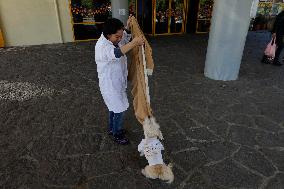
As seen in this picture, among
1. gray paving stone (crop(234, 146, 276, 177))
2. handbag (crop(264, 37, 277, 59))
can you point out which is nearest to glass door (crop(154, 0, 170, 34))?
handbag (crop(264, 37, 277, 59))

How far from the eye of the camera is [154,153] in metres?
3.65

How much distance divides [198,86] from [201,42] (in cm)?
574

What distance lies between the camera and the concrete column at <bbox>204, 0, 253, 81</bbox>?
6.88 meters

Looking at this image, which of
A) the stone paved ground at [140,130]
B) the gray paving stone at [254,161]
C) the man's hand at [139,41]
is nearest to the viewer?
the man's hand at [139,41]

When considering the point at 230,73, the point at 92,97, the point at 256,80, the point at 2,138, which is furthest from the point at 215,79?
the point at 2,138

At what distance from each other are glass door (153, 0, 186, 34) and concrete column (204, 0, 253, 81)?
20.7 ft

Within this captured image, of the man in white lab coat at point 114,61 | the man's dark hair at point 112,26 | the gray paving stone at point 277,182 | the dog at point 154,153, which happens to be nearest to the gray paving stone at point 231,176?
the gray paving stone at point 277,182

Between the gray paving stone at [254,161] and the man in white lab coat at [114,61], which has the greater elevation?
the man in white lab coat at [114,61]

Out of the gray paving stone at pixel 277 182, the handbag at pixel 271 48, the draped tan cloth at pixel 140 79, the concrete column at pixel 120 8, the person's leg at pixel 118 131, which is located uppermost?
the concrete column at pixel 120 8

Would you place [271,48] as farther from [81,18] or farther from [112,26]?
[81,18]

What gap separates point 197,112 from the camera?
18.8ft

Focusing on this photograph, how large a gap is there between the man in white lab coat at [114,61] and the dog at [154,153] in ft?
2.30

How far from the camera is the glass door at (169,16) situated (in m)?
13.1

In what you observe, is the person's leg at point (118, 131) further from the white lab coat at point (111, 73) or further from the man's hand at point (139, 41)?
the man's hand at point (139, 41)
